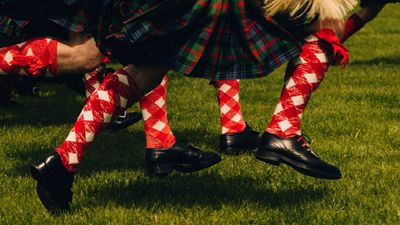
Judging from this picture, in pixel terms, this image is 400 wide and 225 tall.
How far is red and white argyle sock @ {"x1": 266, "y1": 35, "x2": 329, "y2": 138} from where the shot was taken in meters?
3.50

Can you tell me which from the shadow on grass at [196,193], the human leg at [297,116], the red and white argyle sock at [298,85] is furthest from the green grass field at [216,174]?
the red and white argyle sock at [298,85]

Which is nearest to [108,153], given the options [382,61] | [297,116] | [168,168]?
[168,168]

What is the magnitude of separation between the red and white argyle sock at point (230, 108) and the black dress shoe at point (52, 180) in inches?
72.8

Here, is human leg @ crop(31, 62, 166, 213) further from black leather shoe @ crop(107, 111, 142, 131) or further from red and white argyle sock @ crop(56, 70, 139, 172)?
black leather shoe @ crop(107, 111, 142, 131)

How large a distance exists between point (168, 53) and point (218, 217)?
2.53 ft

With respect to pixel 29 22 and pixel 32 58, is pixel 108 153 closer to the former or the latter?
pixel 29 22

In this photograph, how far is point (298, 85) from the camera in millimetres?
3504

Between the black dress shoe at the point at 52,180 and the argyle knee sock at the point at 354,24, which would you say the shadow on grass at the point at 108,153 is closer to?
the black dress shoe at the point at 52,180

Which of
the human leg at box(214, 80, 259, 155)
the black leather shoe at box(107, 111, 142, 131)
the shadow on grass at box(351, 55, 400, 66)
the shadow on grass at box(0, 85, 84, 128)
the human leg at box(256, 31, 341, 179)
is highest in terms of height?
the human leg at box(256, 31, 341, 179)

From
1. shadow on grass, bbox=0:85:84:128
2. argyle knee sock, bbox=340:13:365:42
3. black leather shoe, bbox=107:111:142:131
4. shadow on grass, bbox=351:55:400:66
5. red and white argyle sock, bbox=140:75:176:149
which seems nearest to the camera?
red and white argyle sock, bbox=140:75:176:149

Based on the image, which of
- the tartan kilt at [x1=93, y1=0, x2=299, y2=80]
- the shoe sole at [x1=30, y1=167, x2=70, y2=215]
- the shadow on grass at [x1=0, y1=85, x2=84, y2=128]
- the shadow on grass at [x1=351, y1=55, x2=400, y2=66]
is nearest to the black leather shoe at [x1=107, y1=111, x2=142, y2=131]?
the shadow on grass at [x1=0, y1=85, x2=84, y2=128]

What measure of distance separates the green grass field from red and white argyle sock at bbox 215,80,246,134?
263mm

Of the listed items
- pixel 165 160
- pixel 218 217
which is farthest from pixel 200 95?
pixel 218 217

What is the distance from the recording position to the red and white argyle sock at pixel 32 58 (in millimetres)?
3781
